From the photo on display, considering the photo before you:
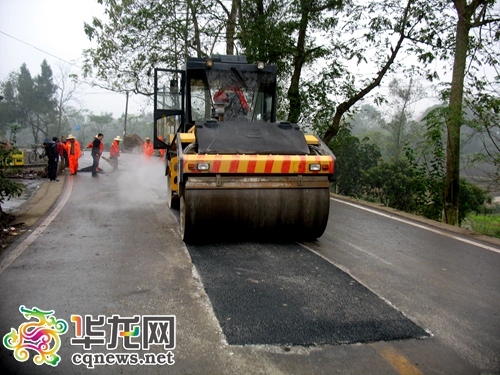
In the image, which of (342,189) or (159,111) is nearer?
(159,111)

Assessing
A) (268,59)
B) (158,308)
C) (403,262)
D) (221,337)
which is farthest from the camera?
(268,59)

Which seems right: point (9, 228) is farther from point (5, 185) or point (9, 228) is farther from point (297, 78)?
point (297, 78)

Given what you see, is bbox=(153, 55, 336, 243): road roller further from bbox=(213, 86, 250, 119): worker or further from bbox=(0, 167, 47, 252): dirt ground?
bbox=(0, 167, 47, 252): dirt ground

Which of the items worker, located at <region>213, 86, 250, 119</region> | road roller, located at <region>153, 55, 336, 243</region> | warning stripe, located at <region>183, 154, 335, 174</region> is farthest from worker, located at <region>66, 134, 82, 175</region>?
warning stripe, located at <region>183, 154, 335, 174</region>

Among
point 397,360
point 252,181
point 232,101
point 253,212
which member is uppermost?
point 232,101

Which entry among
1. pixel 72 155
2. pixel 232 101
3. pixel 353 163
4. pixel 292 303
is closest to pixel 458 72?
pixel 232 101

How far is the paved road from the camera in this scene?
2951 millimetres

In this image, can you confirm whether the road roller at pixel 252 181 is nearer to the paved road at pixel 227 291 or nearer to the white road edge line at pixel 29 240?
the paved road at pixel 227 291

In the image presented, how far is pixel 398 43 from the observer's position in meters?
14.8

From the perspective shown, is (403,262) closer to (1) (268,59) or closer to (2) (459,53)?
(2) (459,53)

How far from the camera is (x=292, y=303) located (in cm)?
387

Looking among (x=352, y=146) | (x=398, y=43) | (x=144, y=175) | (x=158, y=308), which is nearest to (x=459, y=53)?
(x=398, y=43)

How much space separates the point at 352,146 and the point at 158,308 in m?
27.3

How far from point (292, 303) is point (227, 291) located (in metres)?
0.68
